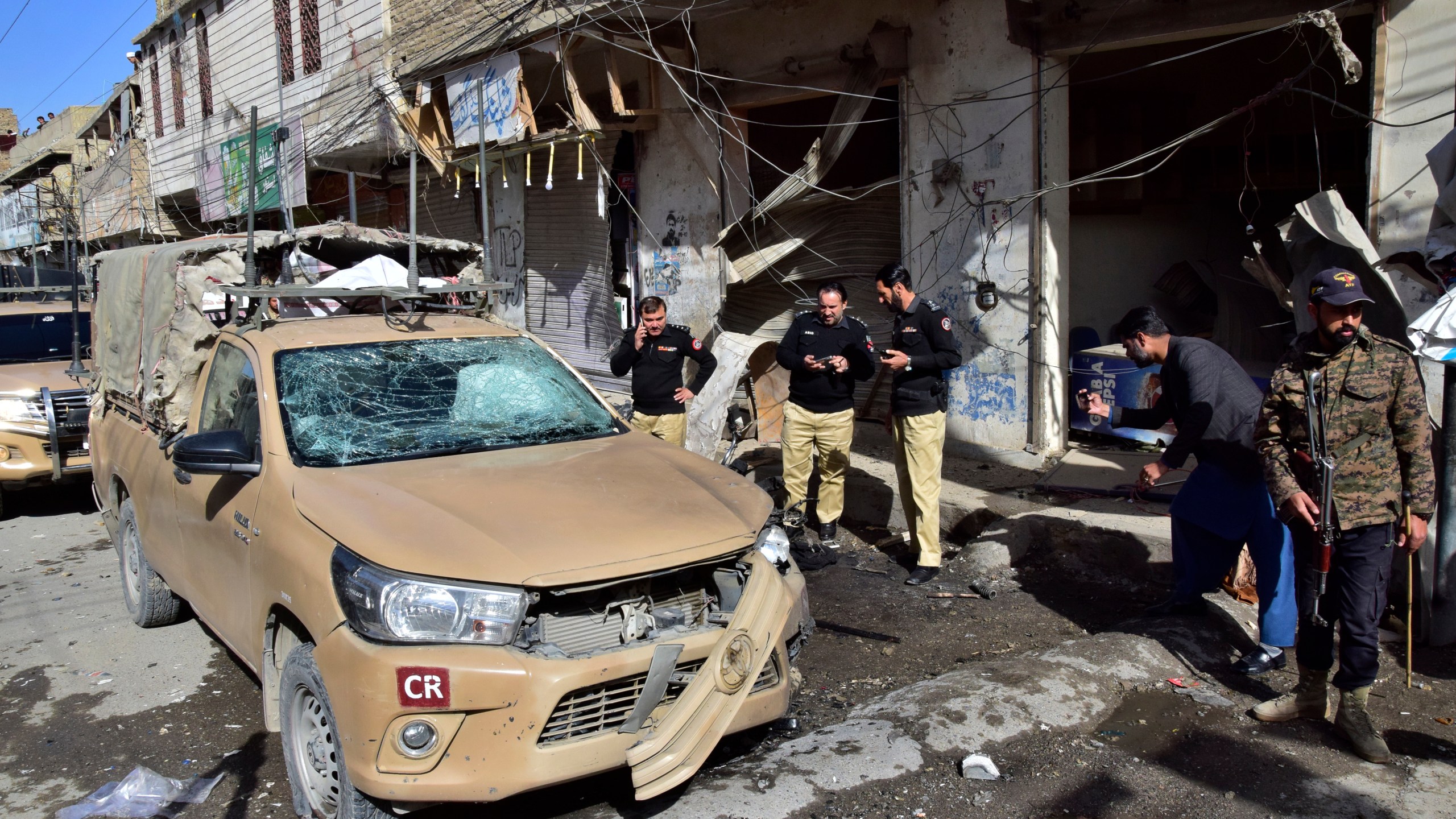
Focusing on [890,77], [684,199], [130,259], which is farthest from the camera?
[684,199]

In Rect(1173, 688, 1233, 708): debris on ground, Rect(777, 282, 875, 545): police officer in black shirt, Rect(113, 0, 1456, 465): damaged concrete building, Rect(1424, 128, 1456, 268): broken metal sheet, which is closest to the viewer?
Rect(1173, 688, 1233, 708): debris on ground

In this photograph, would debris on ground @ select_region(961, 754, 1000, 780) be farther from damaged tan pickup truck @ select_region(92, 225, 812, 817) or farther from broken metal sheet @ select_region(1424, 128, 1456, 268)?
broken metal sheet @ select_region(1424, 128, 1456, 268)

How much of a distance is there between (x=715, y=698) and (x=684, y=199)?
8028mm

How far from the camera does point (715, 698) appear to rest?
3105mm

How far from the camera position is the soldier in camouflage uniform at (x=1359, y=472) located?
368cm

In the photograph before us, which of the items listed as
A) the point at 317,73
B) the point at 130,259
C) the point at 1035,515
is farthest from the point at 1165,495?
the point at 317,73

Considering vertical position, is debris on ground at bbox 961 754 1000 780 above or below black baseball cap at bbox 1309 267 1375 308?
below

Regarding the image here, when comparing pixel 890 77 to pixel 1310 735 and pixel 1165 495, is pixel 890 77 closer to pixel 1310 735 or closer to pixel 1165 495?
pixel 1165 495

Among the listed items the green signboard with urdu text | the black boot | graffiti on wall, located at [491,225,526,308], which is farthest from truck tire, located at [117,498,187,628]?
the green signboard with urdu text

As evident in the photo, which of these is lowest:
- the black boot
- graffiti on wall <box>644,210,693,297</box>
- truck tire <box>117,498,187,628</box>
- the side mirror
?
the black boot

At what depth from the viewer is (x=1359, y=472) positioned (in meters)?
3.71

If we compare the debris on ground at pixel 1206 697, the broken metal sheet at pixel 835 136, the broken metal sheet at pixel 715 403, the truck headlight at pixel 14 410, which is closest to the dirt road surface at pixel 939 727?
the debris on ground at pixel 1206 697

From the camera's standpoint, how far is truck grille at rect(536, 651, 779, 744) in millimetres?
2945

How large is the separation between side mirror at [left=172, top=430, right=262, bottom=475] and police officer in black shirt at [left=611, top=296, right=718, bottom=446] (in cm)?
348
